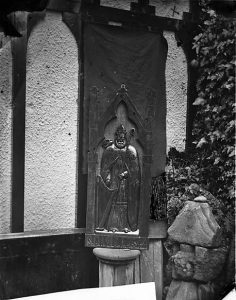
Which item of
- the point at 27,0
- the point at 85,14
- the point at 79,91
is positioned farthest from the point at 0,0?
the point at 79,91

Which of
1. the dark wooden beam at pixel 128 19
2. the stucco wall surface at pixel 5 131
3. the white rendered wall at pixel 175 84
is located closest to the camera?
the stucco wall surface at pixel 5 131

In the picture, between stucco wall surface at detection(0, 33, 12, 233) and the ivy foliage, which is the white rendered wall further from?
stucco wall surface at detection(0, 33, 12, 233)

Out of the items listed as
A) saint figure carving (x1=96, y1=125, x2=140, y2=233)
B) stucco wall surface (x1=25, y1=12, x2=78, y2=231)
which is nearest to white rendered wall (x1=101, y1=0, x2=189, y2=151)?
saint figure carving (x1=96, y1=125, x2=140, y2=233)

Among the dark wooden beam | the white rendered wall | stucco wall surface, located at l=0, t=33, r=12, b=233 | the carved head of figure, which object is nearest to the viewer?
stucco wall surface, located at l=0, t=33, r=12, b=233

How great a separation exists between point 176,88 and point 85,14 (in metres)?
0.99

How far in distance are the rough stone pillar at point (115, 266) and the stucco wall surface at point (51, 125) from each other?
42 centimetres

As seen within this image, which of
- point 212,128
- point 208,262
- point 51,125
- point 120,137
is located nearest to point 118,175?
point 120,137

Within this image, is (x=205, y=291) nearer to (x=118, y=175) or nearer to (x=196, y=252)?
(x=196, y=252)

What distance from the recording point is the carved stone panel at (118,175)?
3467mm

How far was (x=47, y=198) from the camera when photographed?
134 inches

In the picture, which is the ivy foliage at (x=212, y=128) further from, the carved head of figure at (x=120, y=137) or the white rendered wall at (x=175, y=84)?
the carved head of figure at (x=120, y=137)

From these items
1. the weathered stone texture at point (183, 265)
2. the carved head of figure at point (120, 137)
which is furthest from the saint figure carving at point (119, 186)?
the weathered stone texture at point (183, 265)

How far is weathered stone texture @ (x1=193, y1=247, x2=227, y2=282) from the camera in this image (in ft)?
11.5

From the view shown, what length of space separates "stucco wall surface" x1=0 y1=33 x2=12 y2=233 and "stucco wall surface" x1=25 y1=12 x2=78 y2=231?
0.46 ft
